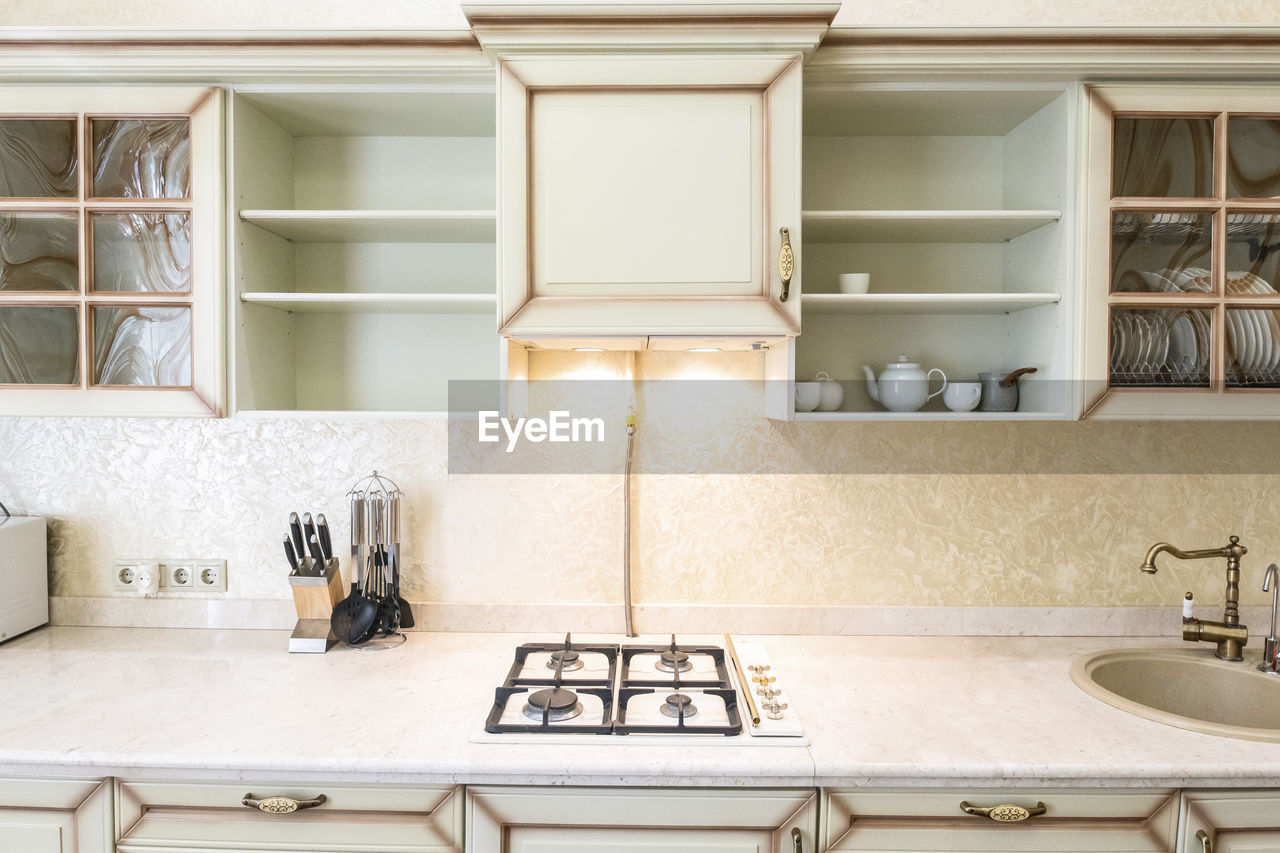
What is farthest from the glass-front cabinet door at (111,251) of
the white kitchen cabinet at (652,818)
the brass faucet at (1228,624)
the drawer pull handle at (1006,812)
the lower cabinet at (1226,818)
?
the brass faucet at (1228,624)

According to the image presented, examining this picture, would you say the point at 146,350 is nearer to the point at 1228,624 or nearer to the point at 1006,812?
the point at 1006,812

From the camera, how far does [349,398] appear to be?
1.92 m

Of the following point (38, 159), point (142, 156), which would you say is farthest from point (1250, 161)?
point (38, 159)

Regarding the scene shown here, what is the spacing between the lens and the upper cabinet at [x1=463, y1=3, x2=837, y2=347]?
1.48 m

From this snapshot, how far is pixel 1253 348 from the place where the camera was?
5.05 feet

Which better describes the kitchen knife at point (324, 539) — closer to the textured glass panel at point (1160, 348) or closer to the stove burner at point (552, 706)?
the stove burner at point (552, 706)

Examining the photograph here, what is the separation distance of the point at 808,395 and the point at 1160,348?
2.44 feet

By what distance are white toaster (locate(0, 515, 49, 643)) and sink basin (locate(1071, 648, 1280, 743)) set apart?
2531 mm

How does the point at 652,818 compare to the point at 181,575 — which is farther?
the point at 181,575

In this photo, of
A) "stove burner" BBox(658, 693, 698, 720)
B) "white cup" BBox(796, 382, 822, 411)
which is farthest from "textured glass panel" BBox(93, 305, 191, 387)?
"white cup" BBox(796, 382, 822, 411)

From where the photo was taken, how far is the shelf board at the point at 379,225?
160cm

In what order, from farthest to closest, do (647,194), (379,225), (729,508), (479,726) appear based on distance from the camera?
(729,508), (379,225), (647,194), (479,726)

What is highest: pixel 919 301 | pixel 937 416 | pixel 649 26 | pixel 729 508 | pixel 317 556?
pixel 649 26

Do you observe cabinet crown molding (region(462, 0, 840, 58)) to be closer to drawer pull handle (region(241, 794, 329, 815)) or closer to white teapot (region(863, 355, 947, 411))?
white teapot (region(863, 355, 947, 411))
